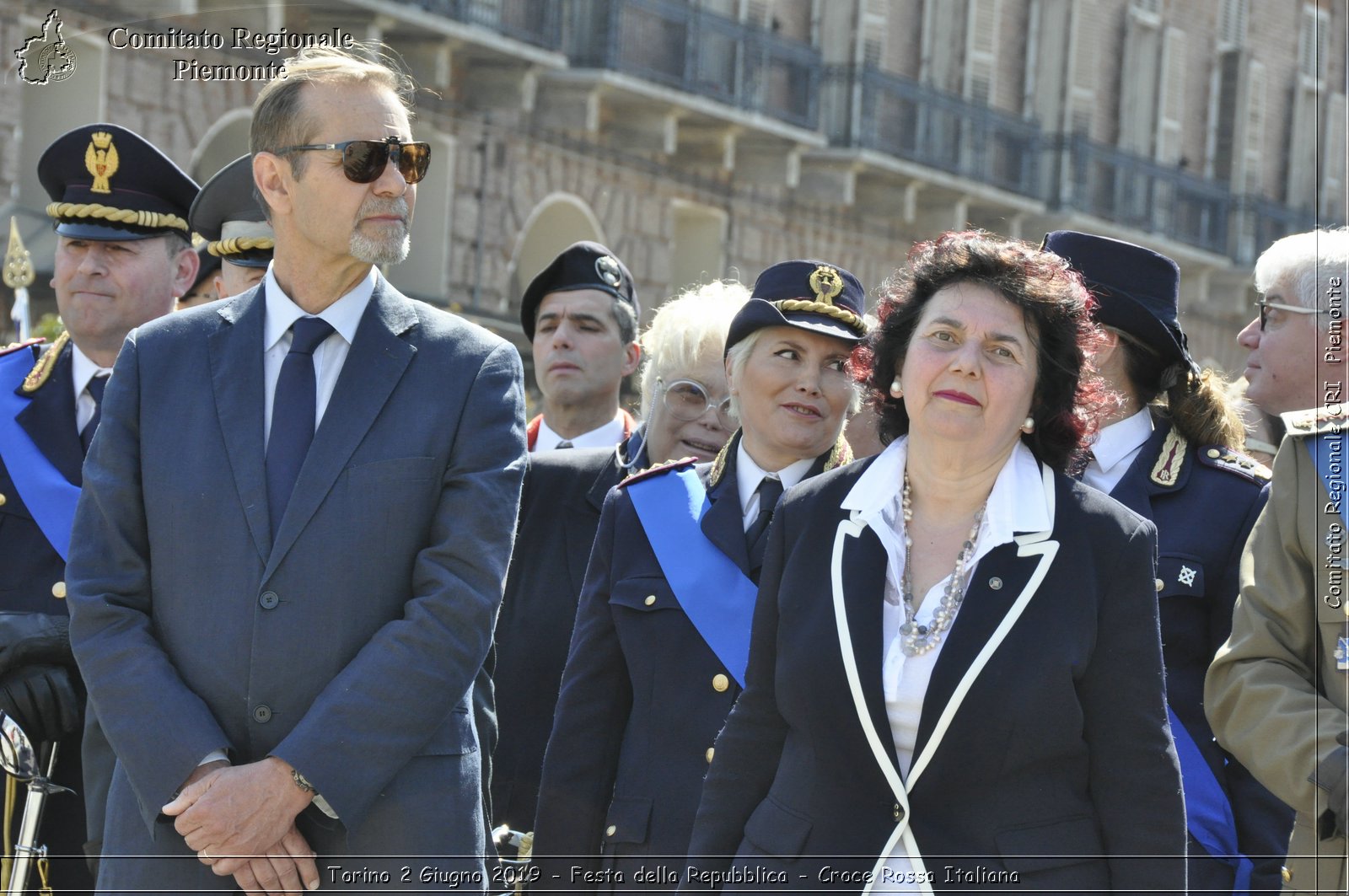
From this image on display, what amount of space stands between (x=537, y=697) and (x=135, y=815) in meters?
1.82

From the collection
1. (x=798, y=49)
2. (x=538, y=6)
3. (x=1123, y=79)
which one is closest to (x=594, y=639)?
(x=538, y=6)

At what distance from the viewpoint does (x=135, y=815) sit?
A: 3.97 meters

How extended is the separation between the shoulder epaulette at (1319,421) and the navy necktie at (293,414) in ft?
6.41

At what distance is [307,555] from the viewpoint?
396 cm

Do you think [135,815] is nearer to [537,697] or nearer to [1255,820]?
[537,697]

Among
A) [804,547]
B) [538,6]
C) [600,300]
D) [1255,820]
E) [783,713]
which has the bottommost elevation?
[1255,820]

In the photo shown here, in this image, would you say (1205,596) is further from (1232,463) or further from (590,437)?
(590,437)

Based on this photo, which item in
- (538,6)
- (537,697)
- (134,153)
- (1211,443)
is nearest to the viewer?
(1211,443)

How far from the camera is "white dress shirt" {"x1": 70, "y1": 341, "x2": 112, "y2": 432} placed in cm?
555

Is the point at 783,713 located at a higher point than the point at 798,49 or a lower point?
lower

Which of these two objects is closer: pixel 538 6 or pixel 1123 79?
pixel 538 6

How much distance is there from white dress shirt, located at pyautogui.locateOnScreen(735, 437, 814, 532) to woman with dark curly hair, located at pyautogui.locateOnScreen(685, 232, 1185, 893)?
84 centimetres

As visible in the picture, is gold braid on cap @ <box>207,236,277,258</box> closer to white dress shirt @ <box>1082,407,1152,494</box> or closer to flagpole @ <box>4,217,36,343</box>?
flagpole @ <box>4,217,36,343</box>

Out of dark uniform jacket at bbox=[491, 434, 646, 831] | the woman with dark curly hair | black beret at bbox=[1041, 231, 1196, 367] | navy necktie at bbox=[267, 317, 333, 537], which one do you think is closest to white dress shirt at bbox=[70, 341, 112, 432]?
dark uniform jacket at bbox=[491, 434, 646, 831]
